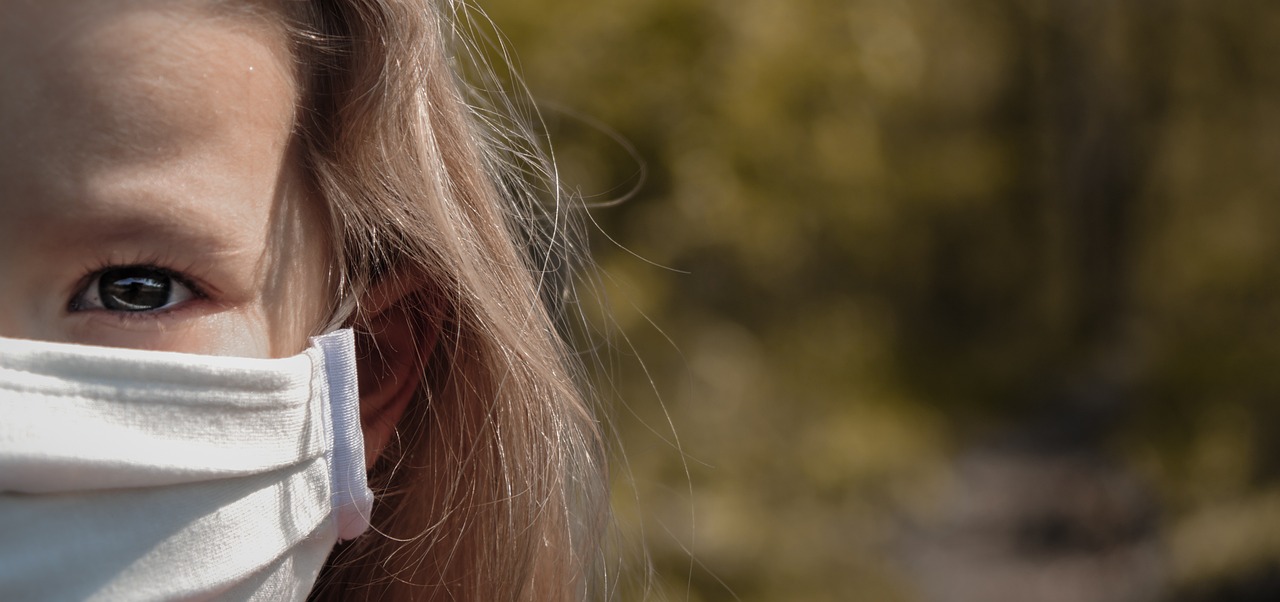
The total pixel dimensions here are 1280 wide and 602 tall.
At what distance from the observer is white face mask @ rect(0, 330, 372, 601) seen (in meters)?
1.01

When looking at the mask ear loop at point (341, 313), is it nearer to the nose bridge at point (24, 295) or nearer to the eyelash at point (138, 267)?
the eyelash at point (138, 267)

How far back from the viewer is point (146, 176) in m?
1.04

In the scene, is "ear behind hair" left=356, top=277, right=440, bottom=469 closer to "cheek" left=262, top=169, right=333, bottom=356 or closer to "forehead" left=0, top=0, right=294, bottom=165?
"cheek" left=262, top=169, right=333, bottom=356

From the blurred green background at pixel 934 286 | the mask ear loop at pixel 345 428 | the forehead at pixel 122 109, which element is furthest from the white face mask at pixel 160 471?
the blurred green background at pixel 934 286

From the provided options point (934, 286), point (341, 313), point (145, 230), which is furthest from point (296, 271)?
point (934, 286)

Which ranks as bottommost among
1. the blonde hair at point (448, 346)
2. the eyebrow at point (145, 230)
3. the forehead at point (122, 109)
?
the blonde hair at point (448, 346)

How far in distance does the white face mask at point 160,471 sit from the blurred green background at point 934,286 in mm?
627

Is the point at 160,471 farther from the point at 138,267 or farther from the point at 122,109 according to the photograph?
the point at 122,109

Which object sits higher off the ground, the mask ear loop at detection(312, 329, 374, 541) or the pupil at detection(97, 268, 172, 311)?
the pupil at detection(97, 268, 172, 311)

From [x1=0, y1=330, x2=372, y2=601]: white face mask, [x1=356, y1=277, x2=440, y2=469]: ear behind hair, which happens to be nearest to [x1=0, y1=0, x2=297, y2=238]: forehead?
[x1=0, y1=330, x2=372, y2=601]: white face mask

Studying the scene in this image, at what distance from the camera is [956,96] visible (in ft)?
15.1

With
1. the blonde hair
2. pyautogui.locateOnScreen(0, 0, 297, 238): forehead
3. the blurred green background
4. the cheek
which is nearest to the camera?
pyautogui.locateOnScreen(0, 0, 297, 238): forehead

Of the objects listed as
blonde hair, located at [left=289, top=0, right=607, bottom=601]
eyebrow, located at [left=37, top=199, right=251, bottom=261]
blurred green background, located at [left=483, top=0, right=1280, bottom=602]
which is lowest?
blurred green background, located at [left=483, top=0, right=1280, bottom=602]

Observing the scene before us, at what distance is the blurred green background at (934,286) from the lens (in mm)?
2547
